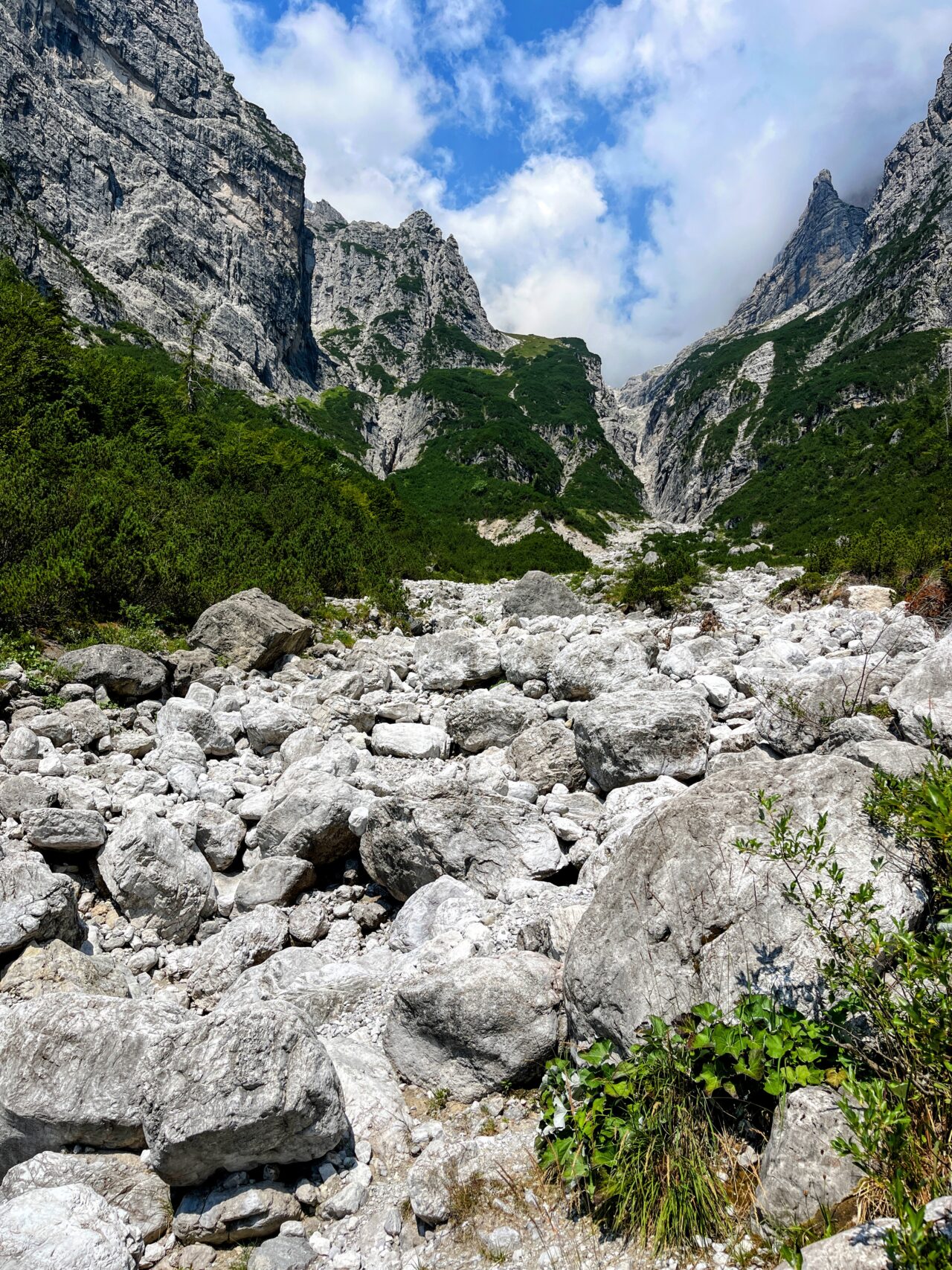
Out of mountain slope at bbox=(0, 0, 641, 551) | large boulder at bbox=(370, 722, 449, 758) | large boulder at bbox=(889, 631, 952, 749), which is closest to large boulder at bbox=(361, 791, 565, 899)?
large boulder at bbox=(370, 722, 449, 758)

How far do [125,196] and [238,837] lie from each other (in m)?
95.3

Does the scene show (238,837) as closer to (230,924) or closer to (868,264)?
(230,924)

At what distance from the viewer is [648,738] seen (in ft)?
21.5

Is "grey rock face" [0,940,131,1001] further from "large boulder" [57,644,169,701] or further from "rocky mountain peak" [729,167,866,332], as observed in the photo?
"rocky mountain peak" [729,167,866,332]

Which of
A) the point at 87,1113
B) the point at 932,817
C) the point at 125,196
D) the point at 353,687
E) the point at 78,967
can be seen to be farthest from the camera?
the point at 125,196

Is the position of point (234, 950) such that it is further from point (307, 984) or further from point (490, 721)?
point (490, 721)

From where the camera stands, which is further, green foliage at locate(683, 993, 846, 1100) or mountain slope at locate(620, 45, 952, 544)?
mountain slope at locate(620, 45, 952, 544)

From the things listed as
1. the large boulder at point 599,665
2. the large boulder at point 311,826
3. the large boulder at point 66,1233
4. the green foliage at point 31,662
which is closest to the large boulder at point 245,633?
the green foliage at point 31,662

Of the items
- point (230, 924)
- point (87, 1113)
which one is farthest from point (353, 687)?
point (87, 1113)

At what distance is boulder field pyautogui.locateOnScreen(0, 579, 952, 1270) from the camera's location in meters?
3.07

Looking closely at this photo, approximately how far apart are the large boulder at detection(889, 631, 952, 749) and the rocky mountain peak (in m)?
201

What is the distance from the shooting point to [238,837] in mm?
6617

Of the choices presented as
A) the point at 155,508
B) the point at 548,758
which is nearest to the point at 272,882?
the point at 548,758

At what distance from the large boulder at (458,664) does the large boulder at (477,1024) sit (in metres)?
7.59
